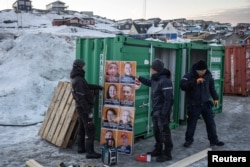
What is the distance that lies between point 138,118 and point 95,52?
1.80m

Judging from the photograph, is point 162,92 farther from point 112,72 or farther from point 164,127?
point 112,72

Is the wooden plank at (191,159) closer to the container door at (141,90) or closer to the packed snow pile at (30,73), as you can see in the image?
the container door at (141,90)

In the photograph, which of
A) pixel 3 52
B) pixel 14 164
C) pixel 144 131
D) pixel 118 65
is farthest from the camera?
pixel 3 52

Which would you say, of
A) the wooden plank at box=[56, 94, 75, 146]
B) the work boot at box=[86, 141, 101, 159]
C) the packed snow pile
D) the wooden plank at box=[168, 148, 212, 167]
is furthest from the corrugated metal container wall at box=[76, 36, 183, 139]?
the packed snow pile

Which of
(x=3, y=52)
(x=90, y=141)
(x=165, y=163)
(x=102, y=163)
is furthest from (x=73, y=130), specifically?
(x=3, y=52)

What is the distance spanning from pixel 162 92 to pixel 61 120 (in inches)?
97.9

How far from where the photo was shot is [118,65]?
6.83m

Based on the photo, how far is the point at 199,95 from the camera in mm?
7359

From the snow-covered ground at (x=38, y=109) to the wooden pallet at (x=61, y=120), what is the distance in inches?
7.7

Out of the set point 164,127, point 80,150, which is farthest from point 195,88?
point 80,150

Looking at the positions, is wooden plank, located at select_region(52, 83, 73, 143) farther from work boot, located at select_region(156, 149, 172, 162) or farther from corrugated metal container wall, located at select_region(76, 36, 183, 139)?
work boot, located at select_region(156, 149, 172, 162)

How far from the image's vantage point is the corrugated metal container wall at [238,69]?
51.3 feet

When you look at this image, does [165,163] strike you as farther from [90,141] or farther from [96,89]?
[96,89]

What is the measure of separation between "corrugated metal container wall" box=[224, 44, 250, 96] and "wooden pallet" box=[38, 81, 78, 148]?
10.3m
